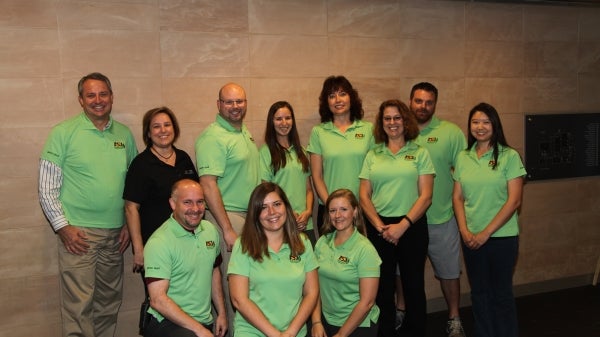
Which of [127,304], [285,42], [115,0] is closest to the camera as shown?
[115,0]

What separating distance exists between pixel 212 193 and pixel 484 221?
1.71 m

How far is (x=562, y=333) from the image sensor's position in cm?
444

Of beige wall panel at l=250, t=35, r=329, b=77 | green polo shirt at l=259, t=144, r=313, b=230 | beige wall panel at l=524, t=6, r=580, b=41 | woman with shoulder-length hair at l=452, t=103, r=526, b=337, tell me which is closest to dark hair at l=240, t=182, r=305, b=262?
green polo shirt at l=259, t=144, r=313, b=230

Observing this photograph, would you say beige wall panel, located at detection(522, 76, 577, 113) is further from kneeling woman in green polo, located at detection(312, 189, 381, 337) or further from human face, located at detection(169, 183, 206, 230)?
human face, located at detection(169, 183, 206, 230)

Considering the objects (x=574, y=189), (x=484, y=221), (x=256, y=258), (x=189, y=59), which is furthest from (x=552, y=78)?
(x=256, y=258)

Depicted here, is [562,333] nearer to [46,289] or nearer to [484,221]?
[484,221]

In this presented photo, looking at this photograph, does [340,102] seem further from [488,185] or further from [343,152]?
[488,185]

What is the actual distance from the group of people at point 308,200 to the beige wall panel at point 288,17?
0.63 metres

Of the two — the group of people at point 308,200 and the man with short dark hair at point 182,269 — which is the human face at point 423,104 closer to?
the group of people at point 308,200

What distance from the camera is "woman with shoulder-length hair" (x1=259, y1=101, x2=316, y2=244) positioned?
13.1 feet

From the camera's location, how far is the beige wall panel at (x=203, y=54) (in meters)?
4.18

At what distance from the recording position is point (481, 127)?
3.85 metres

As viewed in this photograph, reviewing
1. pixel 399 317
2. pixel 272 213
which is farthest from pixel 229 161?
pixel 399 317

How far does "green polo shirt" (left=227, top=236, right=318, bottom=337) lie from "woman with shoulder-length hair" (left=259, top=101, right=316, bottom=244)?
921mm
